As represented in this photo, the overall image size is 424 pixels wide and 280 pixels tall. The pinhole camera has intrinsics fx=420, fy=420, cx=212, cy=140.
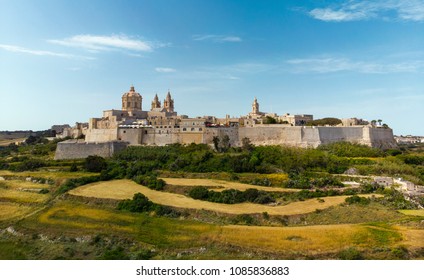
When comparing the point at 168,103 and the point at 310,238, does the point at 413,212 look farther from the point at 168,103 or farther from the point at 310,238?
the point at 168,103

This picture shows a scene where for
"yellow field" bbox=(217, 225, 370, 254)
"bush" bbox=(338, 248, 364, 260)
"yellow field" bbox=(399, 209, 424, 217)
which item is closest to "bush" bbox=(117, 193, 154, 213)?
"yellow field" bbox=(217, 225, 370, 254)

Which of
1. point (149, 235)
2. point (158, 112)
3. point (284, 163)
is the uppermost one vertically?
point (158, 112)

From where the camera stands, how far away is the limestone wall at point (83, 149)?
34.5 m

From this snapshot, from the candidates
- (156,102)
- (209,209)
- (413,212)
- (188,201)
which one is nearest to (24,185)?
(188,201)

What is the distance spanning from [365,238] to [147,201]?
10.2 metres

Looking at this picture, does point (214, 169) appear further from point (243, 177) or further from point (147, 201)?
point (147, 201)

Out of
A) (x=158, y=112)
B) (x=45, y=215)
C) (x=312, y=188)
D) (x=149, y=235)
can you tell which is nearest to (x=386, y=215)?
(x=312, y=188)

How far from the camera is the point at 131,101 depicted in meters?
46.3

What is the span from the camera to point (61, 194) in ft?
75.3

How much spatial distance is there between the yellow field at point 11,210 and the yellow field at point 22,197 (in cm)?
54

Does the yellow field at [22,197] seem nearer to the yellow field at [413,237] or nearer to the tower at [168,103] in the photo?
the yellow field at [413,237]

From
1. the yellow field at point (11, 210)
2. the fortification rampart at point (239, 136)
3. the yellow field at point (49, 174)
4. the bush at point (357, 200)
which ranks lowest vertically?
the yellow field at point (11, 210)

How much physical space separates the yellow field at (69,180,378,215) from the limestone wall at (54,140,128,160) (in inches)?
393

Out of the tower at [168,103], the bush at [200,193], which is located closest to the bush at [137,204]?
the bush at [200,193]
